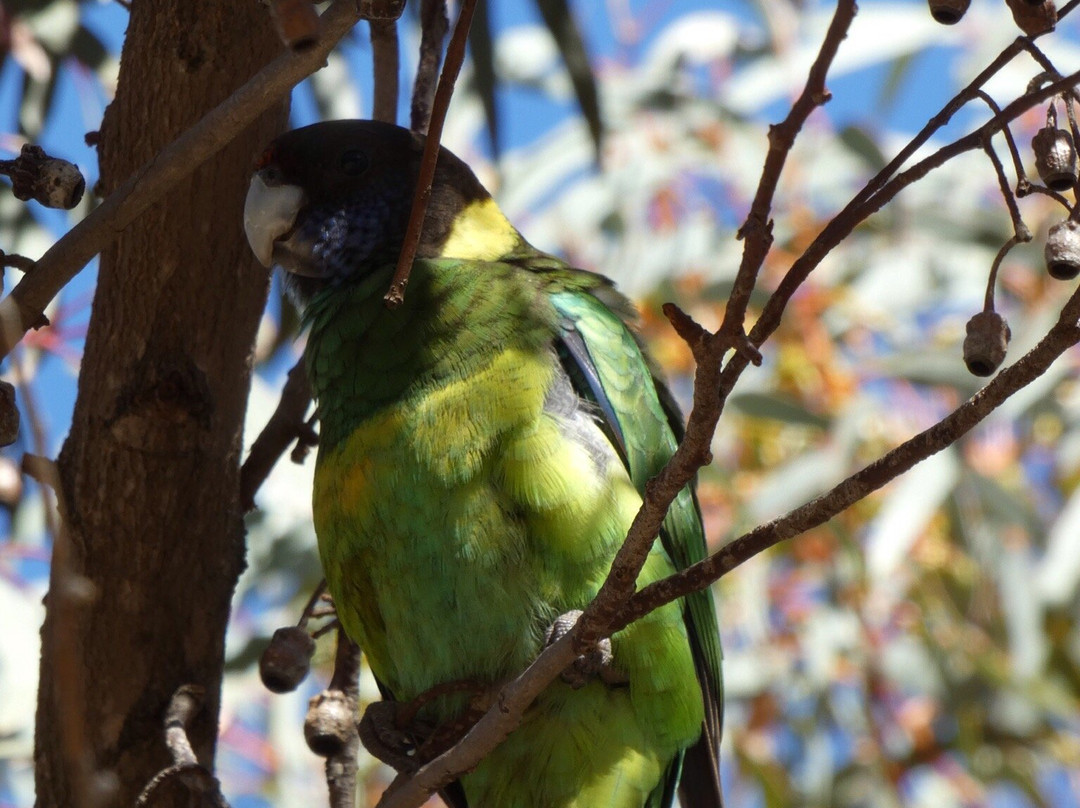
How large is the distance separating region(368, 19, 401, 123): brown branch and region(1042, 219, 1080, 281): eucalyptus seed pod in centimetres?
97

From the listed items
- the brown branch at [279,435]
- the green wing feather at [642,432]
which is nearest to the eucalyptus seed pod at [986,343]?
the green wing feather at [642,432]

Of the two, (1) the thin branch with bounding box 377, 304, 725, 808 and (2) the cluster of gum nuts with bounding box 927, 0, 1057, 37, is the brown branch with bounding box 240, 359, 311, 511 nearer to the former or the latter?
(1) the thin branch with bounding box 377, 304, 725, 808

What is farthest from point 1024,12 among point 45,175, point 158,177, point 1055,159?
point 45,175

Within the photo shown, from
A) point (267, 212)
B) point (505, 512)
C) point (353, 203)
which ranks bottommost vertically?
point (505, 512)

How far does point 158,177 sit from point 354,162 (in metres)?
0.89

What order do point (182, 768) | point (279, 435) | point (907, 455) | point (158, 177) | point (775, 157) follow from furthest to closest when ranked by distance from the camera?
point (279, 435) → point (182, 768) → point (158, 177) → point (907, 455) → point (775, 157)

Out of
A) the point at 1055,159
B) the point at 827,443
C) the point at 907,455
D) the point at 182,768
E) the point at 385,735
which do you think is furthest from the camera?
the point at 827,443

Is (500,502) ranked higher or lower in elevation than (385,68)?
lower

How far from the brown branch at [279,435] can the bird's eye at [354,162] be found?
0.29 metres

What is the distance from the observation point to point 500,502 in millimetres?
1625

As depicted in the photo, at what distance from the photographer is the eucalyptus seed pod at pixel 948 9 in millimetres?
946

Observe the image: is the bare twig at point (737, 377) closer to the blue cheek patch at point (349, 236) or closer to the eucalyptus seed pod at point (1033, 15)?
the eucalyptus seed pod at point (1033, 15)

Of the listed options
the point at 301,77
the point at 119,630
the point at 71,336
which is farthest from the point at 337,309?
the point at 71,336

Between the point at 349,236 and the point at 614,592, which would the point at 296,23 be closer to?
the point at 614,592
